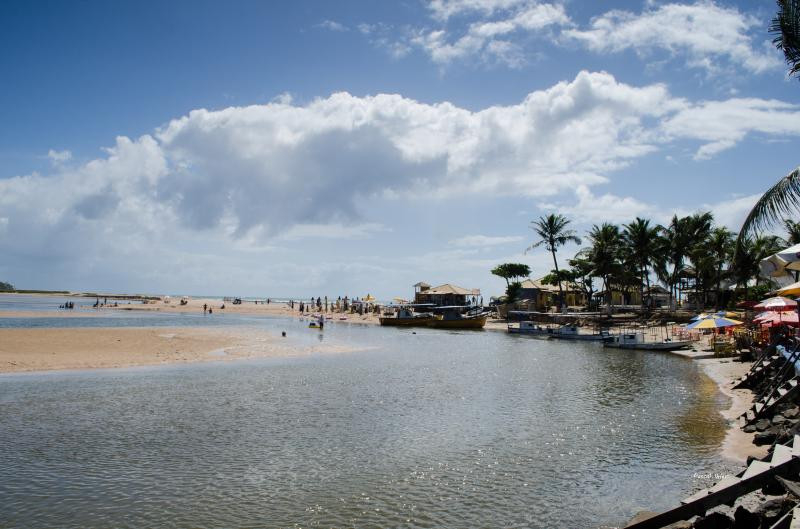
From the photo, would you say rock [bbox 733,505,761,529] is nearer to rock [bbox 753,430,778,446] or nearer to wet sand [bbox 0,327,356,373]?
rock [bbox 753,430,778,446]

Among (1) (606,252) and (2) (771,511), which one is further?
(1) (606,252)

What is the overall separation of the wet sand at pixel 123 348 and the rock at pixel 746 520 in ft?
98.0

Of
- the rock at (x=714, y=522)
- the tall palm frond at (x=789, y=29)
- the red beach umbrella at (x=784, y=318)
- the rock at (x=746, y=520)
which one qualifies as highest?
the tall palm frond at (x=789, y=29)

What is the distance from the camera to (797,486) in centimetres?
821

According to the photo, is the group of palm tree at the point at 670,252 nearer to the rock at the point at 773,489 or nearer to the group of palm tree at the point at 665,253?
the group of palm tree at the point at 665,253

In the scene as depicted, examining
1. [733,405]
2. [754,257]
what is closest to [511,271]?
[754,257]

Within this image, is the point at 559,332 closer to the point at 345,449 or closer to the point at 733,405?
the point at 733,405

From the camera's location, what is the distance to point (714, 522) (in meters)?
8.15

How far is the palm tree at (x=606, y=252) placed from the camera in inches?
2655

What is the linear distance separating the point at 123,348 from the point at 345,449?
26.9 m

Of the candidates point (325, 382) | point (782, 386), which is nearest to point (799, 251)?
point (782, 386)

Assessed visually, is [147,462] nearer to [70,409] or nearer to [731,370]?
[70,409]

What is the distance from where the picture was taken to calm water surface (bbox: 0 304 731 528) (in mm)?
10711

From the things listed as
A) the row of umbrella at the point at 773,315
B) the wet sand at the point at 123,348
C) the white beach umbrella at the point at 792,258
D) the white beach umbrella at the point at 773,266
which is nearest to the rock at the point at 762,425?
the white beach umbrella at the point at 773,266
